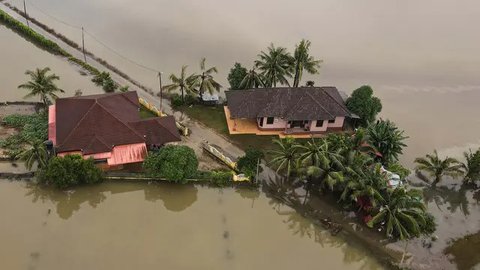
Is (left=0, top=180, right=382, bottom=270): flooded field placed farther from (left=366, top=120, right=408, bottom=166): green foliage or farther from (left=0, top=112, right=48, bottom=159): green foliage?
(left=366, top=120, right=408, bottom=166): green foliage

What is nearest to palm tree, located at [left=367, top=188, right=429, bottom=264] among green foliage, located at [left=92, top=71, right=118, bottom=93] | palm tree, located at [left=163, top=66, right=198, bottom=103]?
palm tree, located at [left=163, top=66, right=198, bottom=103]

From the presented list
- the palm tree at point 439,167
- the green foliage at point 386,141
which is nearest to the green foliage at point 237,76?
the green foliage at point 386,141

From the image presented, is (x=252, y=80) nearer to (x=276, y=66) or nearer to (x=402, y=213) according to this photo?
(x=276, y=66)

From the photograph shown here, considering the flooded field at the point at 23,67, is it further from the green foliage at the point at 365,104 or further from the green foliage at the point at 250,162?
the green foliage at the point at 365,104

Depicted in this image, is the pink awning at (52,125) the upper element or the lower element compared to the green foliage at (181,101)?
lower

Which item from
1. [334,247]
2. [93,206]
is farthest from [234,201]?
[93,206]
